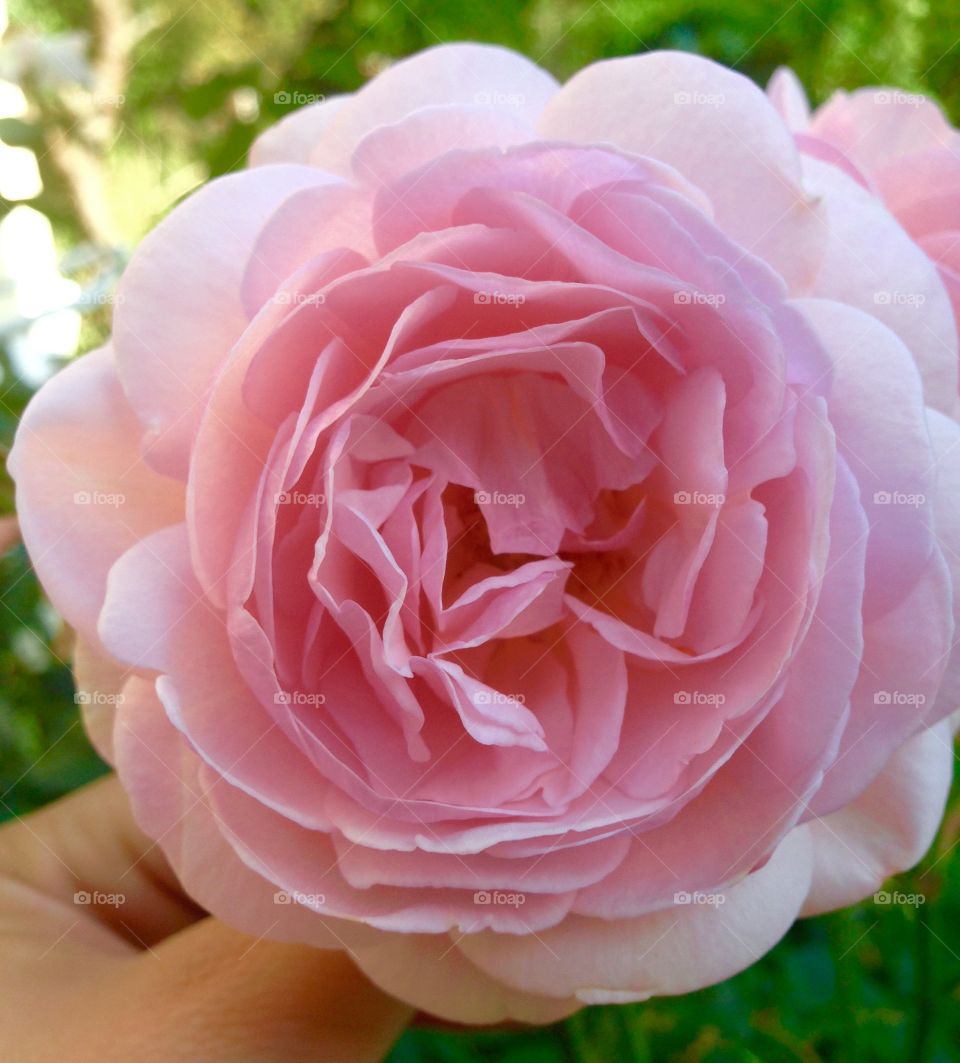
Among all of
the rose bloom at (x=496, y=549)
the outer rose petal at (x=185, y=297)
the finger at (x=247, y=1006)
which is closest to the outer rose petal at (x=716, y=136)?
the rose bloom at (x=496, y=549)

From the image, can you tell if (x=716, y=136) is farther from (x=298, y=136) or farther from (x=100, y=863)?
(x=100, y=863)

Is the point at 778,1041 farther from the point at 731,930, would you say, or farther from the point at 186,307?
the point at 186,307

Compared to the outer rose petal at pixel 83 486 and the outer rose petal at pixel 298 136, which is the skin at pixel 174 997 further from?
the outer rose petal at pixel 298 136

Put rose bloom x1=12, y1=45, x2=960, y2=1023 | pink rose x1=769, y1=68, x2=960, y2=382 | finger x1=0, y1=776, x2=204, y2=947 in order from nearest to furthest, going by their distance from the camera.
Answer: rose bloom x1=12, y1=45, x2=960, y2=1023 < pink rose x1=769, y1=68, x2=960, y2=382 < finger x1=0, y1=776, x2=204, y2=947

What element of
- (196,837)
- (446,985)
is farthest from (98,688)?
(446,985)

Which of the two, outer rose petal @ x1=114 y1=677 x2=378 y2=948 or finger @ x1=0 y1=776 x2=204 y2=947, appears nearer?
outer rose petal @ x1=114 y1=677 x2=378 y2=948

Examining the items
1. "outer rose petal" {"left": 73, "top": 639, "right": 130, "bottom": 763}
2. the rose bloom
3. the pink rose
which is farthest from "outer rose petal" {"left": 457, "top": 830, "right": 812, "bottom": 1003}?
the pink rose

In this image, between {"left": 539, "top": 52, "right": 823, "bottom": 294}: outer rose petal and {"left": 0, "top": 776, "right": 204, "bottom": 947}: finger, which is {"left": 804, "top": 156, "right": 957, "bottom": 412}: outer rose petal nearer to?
{"left": 539, "top": 52, "right": 823, "bottom": 294}: outer rose petal
